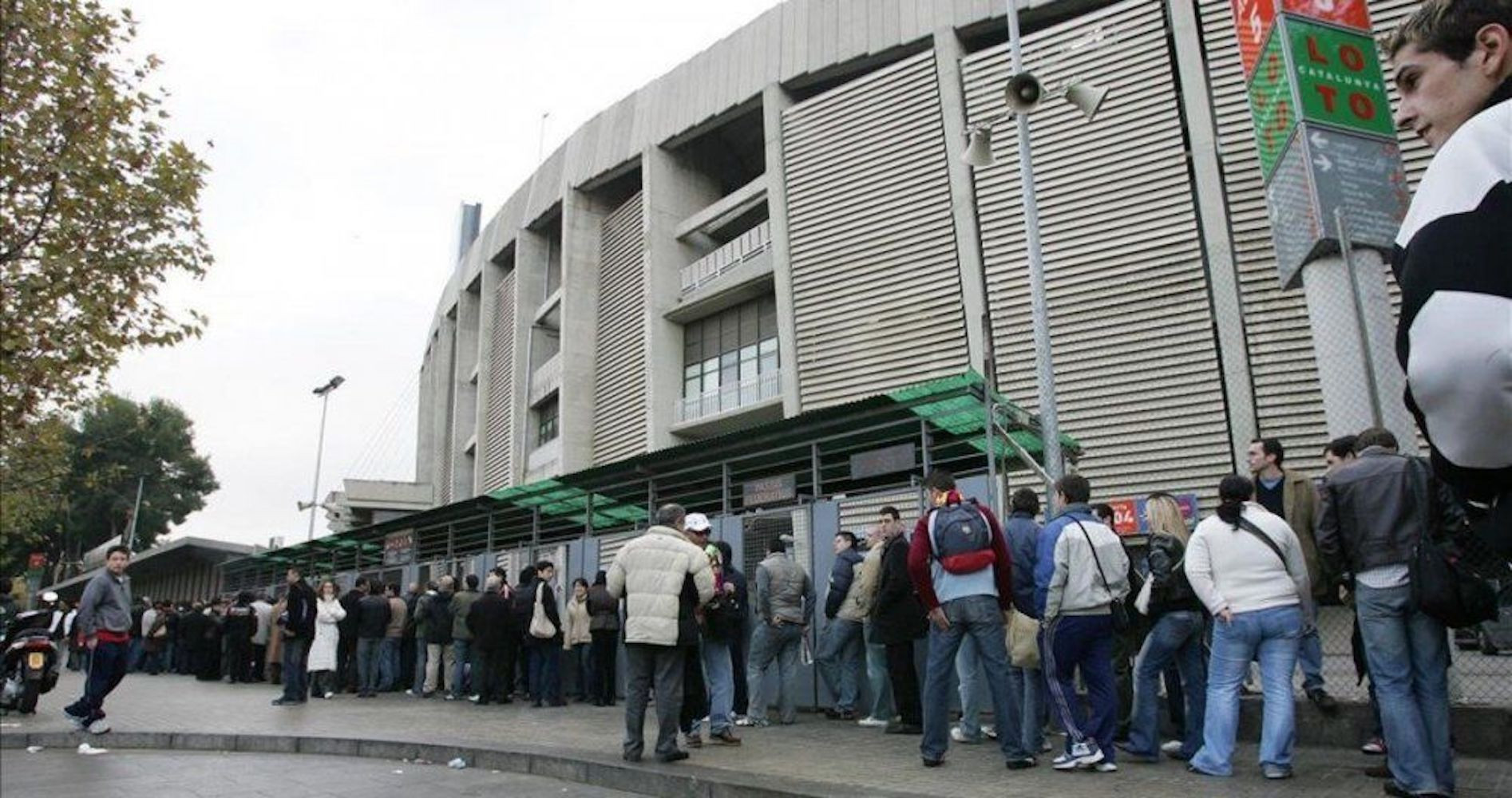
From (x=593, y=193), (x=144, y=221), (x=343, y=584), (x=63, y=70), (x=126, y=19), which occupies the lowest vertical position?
(x=343, y=584)

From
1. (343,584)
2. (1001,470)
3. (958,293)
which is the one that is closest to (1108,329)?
(958,293)

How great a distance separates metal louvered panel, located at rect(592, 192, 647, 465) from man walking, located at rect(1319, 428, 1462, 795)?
23304mm

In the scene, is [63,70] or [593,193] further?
[593,193]

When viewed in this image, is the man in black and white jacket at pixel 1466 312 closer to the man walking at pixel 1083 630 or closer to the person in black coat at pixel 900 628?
the man walking at pixel 1083 630

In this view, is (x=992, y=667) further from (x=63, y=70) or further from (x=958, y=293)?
(x=958, y=293)

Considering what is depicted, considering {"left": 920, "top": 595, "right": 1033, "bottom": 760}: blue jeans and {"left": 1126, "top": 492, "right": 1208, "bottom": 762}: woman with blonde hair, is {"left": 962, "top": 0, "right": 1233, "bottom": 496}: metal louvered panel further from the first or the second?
{"left": 920, "top": 595, "right": 1033, "bottom": 760}: blue jeans

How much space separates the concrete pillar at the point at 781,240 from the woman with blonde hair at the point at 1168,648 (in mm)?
16604

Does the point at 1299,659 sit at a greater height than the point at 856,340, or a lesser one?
lesser

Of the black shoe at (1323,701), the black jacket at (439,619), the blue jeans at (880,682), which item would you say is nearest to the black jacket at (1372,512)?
the black shoe at (1323,701)

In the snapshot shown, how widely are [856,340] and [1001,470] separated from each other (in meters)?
12.4

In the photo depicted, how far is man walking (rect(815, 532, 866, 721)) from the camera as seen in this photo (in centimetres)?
993

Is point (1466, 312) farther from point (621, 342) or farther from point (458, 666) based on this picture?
point (621, 342)

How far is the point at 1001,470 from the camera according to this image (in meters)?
10.4

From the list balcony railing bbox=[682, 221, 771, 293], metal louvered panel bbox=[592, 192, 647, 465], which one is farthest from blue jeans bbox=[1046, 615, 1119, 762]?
metal louvered panel bbox=[592, 192, 647, 465]
